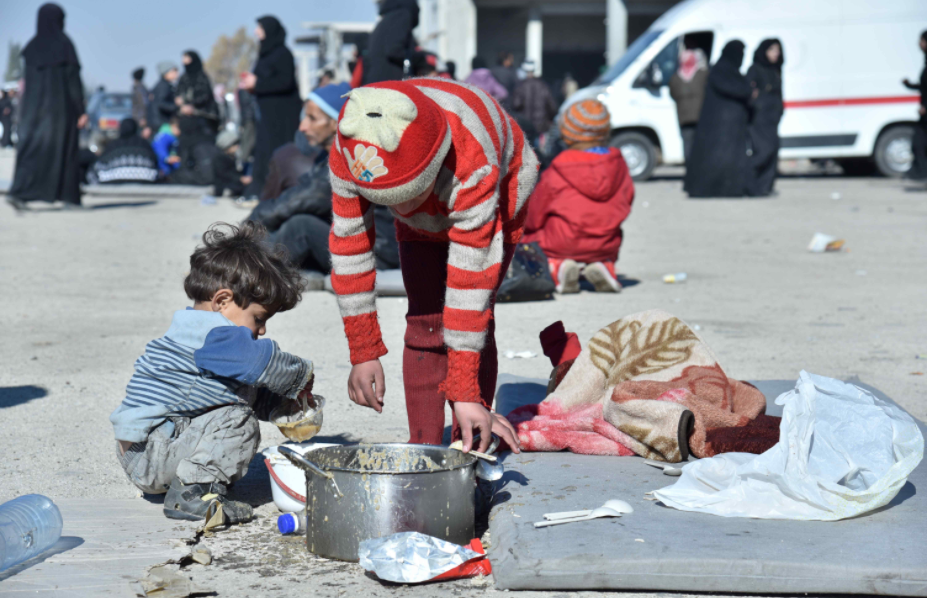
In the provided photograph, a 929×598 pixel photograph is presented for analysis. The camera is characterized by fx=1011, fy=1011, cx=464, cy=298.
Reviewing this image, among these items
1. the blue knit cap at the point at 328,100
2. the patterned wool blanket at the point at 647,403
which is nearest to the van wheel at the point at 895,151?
the blue knit cap at the point at 328,100

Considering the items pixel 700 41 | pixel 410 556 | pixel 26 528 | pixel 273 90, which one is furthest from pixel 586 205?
pixel 700 41

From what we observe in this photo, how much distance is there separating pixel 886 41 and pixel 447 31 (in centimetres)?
1632

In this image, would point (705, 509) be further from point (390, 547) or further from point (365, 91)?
point (365, 91)

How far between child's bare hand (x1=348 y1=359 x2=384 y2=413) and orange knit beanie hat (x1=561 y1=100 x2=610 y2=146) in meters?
4.39

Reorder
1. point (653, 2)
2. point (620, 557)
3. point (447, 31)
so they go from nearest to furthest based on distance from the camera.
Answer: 1. point (620, 557)
2. point (653, 2)
3. point (447, 31)

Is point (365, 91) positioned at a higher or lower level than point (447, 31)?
lower

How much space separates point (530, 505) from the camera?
276 centimetres

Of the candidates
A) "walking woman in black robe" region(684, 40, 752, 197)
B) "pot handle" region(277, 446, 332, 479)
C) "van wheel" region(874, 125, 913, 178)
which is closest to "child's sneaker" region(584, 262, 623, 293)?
"pot handle" region(277, 446, 332, 479)

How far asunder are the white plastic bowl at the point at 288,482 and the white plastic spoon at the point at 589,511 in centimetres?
68

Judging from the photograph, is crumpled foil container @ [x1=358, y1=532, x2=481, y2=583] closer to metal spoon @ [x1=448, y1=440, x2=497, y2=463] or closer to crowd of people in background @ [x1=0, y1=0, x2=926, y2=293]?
metal spoon @ [x1=448, y1=440, x2=497, y2=463]

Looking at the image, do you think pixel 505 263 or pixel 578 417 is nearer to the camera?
pixel 505 263

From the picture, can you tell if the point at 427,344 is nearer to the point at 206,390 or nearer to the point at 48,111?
the point at 206,390

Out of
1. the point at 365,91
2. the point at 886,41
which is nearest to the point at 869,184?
the point at 886,41

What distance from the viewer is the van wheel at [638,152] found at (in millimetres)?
15945
